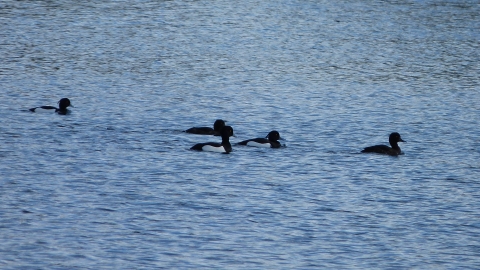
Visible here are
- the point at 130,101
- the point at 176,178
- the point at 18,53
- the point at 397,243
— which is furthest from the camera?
the point at 18,53

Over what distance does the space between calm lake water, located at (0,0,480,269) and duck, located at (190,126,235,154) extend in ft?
0.71

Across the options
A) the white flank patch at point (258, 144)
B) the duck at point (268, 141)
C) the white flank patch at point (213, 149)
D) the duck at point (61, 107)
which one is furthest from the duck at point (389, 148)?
the duck at point (61, 107)

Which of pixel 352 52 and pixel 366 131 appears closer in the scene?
pixel 366 131

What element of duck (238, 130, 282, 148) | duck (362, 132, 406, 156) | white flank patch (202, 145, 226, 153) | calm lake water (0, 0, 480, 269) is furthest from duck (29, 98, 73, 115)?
duck (362, 132, 406, 156)

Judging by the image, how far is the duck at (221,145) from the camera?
82.7ft

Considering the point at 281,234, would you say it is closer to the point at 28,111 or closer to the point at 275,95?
the point at 28,111

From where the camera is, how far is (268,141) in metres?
25.9

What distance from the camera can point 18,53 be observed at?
4166 cm

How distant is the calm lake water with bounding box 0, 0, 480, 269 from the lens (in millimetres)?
17328

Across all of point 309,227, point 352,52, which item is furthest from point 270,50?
point 309,227

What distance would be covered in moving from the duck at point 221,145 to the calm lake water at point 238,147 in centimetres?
22

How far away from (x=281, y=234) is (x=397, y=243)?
2131 mm

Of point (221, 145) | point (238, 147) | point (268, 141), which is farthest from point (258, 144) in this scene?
point (221, 145)

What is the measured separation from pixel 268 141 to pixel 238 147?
3.10 ft
